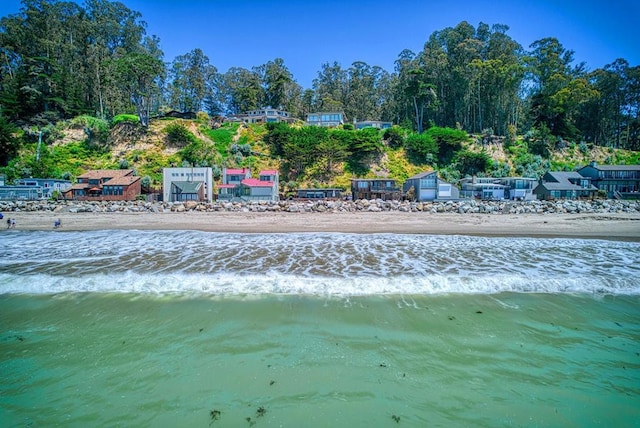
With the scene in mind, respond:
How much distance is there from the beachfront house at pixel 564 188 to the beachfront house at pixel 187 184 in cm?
4841

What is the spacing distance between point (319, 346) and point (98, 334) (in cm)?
401

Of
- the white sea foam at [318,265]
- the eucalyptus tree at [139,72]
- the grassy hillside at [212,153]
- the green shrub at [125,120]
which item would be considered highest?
the eucalyptus tree at [139,72]

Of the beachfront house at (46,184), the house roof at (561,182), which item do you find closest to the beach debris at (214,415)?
the beachfront house at (46,184)

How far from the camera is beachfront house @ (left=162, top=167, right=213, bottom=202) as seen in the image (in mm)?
41062

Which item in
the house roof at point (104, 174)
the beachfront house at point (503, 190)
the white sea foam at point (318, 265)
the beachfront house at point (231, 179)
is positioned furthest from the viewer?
the beachfront house at point (503, 190)

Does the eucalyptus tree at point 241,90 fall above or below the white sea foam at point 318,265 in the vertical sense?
above

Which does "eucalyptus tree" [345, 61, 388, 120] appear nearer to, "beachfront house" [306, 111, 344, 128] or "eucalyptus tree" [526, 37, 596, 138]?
"beachfront house" [306, 111, 344, 128]

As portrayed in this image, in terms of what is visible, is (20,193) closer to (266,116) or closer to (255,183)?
(255,183)

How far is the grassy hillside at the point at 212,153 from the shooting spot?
50.3 meters

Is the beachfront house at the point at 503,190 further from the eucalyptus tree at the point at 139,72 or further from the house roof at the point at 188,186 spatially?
the eucalyptus tree at the point at 139,72

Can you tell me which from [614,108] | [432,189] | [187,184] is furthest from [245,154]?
[614,108]

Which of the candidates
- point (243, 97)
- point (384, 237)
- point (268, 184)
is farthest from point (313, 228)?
point (243, 97)

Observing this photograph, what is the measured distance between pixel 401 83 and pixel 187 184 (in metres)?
55.6

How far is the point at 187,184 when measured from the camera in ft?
136
